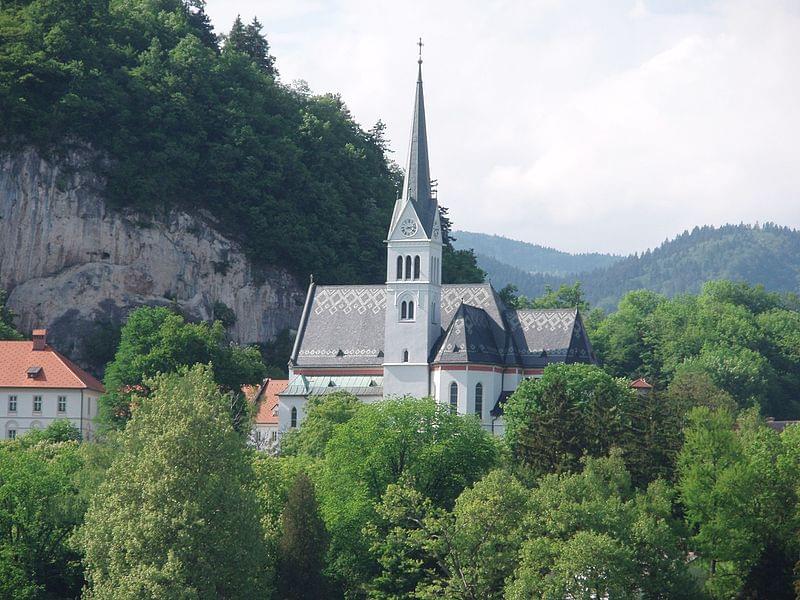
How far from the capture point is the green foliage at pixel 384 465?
69944 millimetres

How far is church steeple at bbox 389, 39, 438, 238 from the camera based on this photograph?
101 m

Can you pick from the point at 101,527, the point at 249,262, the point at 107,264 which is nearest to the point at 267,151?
the point at 249,262

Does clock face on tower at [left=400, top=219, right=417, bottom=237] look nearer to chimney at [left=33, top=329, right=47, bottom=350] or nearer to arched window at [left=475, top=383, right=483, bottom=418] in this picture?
arched window at [left=475, top=383, right=483, bottom=418]

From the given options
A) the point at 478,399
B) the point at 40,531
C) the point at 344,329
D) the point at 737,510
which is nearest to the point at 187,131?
the point at 344,329

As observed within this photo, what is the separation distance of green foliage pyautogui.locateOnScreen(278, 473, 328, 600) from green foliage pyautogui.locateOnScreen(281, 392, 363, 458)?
18.4m

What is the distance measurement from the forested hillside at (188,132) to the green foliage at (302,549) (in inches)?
2102

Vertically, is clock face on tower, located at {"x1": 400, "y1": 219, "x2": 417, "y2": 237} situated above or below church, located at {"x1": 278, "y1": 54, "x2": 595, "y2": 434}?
above

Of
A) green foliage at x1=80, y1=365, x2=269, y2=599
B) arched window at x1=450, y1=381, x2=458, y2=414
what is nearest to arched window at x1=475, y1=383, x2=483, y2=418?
arched window at x1=450, y1=381, x2=458, y2=414

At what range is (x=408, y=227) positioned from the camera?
330 ft

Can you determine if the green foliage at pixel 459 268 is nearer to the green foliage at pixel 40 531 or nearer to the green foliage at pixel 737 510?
the green foliage at pixel 737 510

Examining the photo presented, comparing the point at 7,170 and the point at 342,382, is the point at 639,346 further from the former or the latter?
the point at 7,170

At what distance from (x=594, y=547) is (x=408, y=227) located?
4322 centimetres

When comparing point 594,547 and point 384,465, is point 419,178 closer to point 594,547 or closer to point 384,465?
point 384,465

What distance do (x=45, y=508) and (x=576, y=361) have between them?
39.2 m
